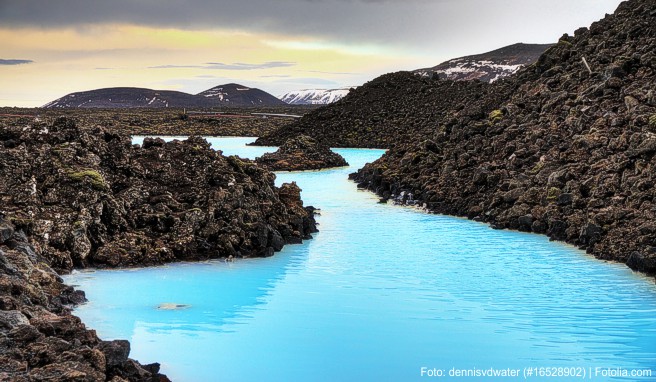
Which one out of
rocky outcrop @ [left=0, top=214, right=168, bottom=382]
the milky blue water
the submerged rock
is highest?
rocky outcrop @ [left=0, top=214, right=168, bottom=382]

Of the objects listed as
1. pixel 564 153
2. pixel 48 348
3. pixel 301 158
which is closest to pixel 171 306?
pixel 48 348

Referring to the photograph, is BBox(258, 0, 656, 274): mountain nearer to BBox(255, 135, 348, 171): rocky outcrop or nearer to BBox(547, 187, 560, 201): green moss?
BBox(547, 187, 560, 201): green moss

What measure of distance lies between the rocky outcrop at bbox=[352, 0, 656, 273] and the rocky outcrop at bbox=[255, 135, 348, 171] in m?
8.58

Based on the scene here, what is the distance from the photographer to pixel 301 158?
39781mm

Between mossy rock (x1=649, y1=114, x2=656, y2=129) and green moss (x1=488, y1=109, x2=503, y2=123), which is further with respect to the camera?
green moss (x1=488, y1=109, x2=503, y2=123)

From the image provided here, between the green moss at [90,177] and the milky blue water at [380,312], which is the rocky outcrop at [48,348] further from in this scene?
the green moss at [90,177]

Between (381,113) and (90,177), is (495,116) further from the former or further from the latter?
(381,113)

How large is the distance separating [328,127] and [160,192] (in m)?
47.7

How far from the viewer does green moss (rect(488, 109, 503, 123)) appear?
83.3 ft

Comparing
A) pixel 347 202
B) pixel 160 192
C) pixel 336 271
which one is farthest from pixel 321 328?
pixel 347 202

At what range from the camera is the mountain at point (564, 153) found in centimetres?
1619

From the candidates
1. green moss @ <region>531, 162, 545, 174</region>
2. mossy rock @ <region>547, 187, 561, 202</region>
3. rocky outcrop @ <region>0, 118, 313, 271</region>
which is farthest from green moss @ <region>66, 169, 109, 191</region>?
green moss @ <region>531, 162, 545, 174</region>

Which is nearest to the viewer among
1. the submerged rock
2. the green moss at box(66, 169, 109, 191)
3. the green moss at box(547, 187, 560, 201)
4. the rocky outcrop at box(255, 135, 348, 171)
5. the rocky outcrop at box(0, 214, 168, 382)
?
the rocky outcrop at box(0, 214, 168, 382)

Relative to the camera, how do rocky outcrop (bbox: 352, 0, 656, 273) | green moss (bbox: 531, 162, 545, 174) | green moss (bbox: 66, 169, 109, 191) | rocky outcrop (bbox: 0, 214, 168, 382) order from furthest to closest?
green moss (bbox: 531, 162, 545, 174), rocky outcrop (bbox: 352, 0, 656, 273), green moss (bbox: 66, 169, 109, 191), rocky outcrop (bbox: 0, 214, 168, 382)
